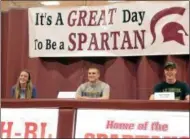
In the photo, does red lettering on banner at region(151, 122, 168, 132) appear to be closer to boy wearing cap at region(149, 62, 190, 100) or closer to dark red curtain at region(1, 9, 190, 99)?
boy wearing cap at region(149, 62, 190, 100)

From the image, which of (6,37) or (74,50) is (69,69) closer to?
(74,50)

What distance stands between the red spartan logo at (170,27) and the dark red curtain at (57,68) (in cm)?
27

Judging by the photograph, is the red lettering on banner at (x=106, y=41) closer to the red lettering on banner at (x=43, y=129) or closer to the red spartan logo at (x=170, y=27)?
the red spartan logo at (x=170, y=27)

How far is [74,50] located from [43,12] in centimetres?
56

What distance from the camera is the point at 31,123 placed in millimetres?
1866

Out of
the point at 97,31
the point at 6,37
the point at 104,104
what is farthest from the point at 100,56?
the point at 104,104

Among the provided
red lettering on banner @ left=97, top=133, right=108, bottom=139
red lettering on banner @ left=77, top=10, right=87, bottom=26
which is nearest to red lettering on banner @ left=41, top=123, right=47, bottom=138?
red lettering on banner @ left=97, top=133, right=108, bottom=139

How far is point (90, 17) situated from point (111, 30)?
0.92 feet

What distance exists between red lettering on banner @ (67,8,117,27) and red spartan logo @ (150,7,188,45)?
1.47 ft

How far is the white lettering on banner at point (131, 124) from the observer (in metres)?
1.73

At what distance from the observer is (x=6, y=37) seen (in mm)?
4234

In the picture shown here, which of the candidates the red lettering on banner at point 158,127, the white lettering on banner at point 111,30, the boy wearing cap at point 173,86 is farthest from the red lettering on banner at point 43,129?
the white lettering on banner at point 111,30

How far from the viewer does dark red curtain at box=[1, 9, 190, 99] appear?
12.7 ft

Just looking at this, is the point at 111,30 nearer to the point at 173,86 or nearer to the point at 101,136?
the point at 173,86
